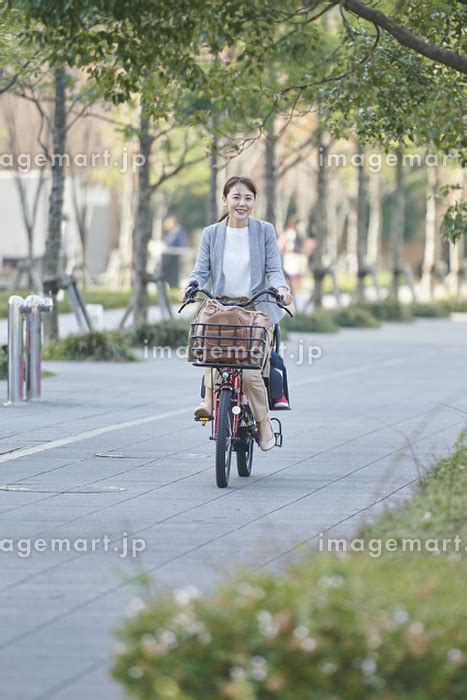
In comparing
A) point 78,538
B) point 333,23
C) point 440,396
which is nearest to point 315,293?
point 333,23

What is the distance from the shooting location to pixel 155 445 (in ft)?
39.0

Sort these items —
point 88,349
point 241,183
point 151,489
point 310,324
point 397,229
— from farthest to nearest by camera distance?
point 397,229, point 310,324, point 88,349, point 241,183, point 151,489

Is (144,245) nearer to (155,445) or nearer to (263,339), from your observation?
(155,445)

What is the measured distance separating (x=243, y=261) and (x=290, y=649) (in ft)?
20.7

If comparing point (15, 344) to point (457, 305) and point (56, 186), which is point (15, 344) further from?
point (457, 305)

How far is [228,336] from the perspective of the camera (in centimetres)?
959

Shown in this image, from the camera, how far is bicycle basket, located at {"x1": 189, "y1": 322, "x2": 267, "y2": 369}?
31.4 feet

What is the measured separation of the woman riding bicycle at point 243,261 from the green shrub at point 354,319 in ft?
64.5

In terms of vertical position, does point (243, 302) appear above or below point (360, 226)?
below

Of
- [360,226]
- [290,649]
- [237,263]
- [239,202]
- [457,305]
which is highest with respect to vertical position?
[360,226]

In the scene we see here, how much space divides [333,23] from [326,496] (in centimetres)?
2602

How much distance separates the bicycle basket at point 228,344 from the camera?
958cm

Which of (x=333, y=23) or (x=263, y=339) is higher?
(x=333, y=23)

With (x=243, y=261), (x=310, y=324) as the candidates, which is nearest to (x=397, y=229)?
(x=310, y=324)
